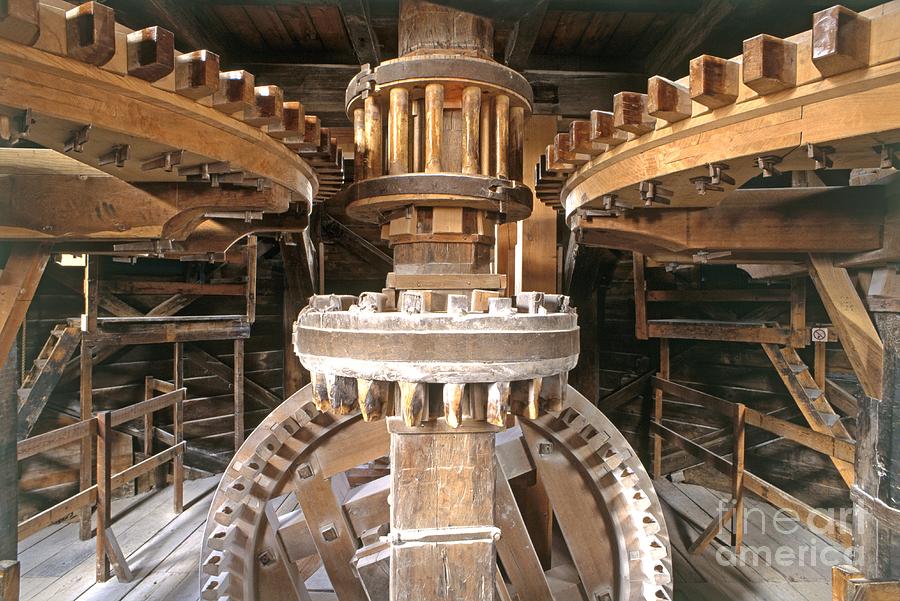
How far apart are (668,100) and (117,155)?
1.41 meters

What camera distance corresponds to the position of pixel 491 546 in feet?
5.62

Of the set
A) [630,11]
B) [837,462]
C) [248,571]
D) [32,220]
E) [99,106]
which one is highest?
[630,11]

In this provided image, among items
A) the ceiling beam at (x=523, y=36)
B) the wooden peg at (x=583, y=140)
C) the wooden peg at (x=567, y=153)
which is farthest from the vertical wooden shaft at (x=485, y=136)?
the ceiling beam at (x=523, y=36)

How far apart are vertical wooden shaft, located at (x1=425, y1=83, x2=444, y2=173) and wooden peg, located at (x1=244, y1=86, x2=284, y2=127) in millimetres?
676

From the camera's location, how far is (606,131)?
1.52m

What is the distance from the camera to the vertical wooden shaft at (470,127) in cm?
196

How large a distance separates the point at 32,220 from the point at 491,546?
79.4 inches

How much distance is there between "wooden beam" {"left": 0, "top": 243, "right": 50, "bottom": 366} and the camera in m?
2.02

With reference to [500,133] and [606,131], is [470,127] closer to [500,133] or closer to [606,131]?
[500,133]

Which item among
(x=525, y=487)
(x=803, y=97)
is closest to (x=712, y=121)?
(x=803, y=97)

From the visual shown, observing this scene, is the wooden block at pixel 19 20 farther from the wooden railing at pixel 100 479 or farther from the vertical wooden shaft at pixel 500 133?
the wooden railing at pixel 100 479

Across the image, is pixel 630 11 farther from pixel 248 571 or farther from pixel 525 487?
pixel 248 571

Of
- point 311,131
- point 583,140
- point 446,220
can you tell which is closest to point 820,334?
point 583,140
